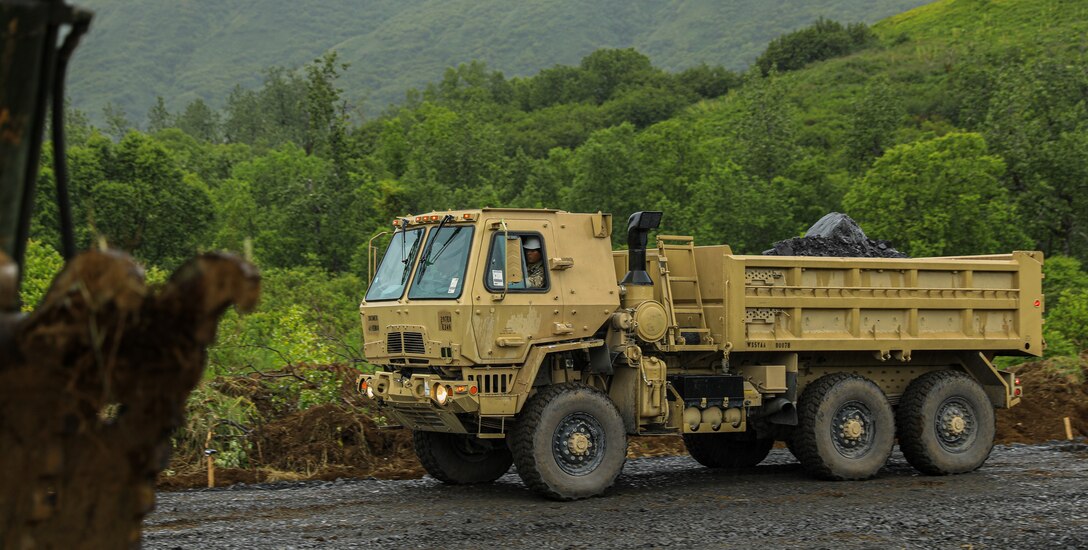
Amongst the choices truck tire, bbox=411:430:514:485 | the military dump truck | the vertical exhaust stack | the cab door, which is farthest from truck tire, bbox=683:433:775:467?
the cab door

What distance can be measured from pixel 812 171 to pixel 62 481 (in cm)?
4744

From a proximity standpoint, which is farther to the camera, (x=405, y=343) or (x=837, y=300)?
(x=837, y=300)

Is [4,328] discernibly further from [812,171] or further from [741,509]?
[812,171]

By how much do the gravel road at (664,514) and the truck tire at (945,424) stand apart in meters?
0.22

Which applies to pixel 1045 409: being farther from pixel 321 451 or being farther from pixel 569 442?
pixel 321 451

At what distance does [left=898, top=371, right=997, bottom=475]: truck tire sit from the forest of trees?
8.33 m

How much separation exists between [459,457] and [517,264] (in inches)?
100

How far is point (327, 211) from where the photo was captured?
52.7 m

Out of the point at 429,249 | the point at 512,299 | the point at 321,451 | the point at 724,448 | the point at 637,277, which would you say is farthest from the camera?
the point at 724,448

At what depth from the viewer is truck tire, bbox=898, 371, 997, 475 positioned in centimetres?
1332

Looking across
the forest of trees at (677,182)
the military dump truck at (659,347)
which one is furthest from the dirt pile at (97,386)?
the forest of trees at (677,182)

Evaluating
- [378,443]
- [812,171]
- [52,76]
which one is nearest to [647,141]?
[812,171]

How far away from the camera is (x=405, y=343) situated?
38.1 ft

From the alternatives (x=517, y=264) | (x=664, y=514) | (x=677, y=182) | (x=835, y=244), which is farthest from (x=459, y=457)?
(x=677, y=182)
